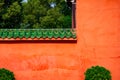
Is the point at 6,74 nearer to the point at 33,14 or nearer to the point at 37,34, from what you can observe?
the point at 37,34

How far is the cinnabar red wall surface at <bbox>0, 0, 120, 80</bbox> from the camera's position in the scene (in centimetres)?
901

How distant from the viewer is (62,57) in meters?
9.05

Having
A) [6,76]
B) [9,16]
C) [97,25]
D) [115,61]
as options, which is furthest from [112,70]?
[9,16]

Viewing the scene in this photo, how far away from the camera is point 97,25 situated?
9.16 meters

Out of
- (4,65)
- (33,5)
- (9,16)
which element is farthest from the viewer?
(33,5)

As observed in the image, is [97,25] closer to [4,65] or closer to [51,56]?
[51,56]

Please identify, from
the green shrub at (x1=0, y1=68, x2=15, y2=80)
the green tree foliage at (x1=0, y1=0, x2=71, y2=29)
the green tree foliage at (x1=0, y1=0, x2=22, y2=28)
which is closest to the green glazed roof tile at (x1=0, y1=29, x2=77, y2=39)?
the green shrub at (x1=0, y1=68, x2=15, y2=80)

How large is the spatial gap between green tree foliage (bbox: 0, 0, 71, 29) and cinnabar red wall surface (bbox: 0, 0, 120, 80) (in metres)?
20.5

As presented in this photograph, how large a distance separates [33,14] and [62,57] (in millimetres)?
22317

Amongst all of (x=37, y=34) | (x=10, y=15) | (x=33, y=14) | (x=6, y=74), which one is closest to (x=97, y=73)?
(x=37, y=34)

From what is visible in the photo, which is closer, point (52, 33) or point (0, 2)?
point (52, 33)

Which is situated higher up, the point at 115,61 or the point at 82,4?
the point at 82,4

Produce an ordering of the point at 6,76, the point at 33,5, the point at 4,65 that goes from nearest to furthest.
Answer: the point at 6,76 < the point at 4,65 < the point at 33,5

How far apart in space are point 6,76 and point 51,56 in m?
1.48
